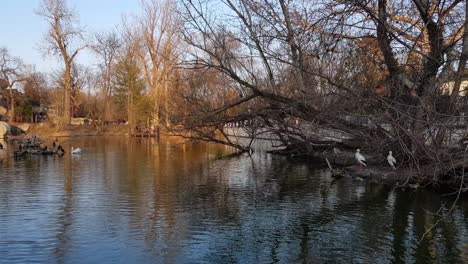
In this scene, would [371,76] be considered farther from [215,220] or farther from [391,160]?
[215,220]

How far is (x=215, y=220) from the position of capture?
10516 mm

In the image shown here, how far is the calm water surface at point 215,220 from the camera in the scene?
324 inches

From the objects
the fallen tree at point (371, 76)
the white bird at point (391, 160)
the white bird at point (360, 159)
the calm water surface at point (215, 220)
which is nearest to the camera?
the calm water surface at point (215, 220)

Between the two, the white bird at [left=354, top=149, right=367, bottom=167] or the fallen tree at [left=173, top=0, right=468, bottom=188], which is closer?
the fallen tree at [left=173, top=0, right=468, bottom=188]

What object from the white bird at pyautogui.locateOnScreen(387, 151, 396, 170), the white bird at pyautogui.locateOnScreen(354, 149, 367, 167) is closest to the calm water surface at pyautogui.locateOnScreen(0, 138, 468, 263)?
the white bird at pyautogui.locateOnScreen(387, 151, 396, 170)

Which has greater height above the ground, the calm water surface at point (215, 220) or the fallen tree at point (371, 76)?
the fallen tree at point (371, 76)

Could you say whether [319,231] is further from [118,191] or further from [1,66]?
[1,66]

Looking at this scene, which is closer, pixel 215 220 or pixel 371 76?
pixel 215 220

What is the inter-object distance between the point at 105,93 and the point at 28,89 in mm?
12494

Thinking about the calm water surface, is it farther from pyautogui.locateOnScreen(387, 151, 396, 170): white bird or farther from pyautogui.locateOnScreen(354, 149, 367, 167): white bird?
pyautogui.locateOnScreen(354, 149, 367, 167): white bird

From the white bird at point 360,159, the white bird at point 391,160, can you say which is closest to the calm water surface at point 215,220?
the white bird at point 391,160

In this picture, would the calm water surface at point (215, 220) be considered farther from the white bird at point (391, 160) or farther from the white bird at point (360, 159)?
the white bird at point (360, 159)

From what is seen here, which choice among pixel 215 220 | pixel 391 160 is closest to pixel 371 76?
pixel 391 160

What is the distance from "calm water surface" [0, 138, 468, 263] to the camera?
822cm
